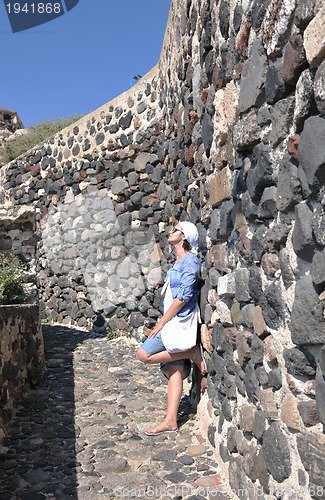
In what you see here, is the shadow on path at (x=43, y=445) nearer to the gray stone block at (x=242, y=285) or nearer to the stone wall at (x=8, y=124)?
the gray stone block at (x=242, y=285)

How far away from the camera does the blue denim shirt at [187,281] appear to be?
3.32 metres

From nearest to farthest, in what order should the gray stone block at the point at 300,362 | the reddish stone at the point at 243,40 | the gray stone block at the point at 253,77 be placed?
the gray stone block at the point at 300,362 < the gray stone block at the point at 253,77 < the reddish stone at the point at 243,40

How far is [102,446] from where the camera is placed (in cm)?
309

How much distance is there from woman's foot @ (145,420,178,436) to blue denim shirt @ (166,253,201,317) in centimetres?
74

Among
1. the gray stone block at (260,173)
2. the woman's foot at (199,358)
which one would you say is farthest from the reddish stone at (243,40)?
the woman's foot at (199,358)

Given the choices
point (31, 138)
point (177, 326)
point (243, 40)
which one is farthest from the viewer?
point (31, 138)

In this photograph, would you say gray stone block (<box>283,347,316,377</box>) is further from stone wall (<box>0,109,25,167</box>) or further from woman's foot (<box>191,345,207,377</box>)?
stone wall (<box>0,109,25,167</box>)

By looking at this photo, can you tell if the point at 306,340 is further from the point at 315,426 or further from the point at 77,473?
the point at 77,473

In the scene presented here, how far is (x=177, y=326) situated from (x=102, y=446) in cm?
91

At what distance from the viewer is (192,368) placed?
3.84m

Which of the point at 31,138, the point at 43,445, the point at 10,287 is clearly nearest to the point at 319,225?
the point at 43,445

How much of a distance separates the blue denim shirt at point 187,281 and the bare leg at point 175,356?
0.27 m

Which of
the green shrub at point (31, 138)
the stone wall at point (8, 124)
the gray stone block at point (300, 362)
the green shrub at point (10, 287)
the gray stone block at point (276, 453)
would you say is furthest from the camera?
the stone wall at point (8, 124)

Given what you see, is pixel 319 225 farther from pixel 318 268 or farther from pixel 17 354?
pixel 17 354
